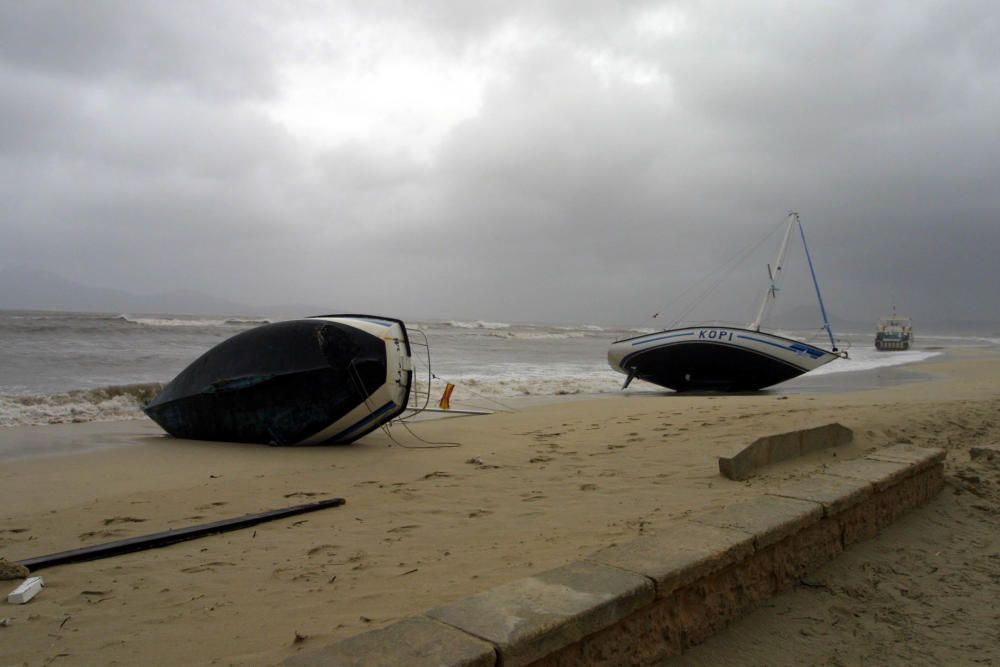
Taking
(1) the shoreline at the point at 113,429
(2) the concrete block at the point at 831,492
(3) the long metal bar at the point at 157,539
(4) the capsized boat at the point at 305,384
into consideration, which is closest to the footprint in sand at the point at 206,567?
(3) the long metal bar at the point at 157,539

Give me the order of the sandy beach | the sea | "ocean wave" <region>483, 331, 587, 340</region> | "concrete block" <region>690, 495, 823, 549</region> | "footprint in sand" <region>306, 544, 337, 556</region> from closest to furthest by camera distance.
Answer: the sandy beach
"concrete block" <region>690, 495, 823, 549</region>
"footprint in sand" <region>306, 544, 337, 556</region>
the sea
"ocean wave" <region>483, 331, 587, 340</region>

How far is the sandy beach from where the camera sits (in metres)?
2.70

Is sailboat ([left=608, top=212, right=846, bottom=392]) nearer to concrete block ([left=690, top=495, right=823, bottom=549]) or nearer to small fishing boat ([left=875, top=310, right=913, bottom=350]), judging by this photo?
concrete block ([left=690, top=495, right=823, bottom=549])

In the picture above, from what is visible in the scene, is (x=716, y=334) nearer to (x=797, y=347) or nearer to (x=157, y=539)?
(x=797, y=347)

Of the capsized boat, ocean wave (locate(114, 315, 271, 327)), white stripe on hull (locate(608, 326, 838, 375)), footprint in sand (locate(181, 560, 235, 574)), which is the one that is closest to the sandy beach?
footprint in sand (locate(181, 560, 235, 574))

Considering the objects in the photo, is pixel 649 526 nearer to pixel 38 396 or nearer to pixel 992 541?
pixel 992 541

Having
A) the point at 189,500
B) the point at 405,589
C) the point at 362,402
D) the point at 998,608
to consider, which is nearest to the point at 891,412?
the point at 998,608

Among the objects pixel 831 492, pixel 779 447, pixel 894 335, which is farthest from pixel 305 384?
pixel 894 335

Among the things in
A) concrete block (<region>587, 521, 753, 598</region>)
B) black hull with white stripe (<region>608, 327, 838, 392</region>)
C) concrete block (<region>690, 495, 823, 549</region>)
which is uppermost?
black hull with white stripe (<region>608, 327, 838, 392</region>)

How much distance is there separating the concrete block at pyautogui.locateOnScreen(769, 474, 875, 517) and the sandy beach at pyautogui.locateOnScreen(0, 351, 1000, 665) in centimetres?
29

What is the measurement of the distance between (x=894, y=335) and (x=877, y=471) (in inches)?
1504

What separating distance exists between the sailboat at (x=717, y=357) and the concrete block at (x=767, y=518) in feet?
42.0

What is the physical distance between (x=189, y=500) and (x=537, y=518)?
9.01 ft

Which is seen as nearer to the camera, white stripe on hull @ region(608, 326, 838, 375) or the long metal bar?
the long metal bar
